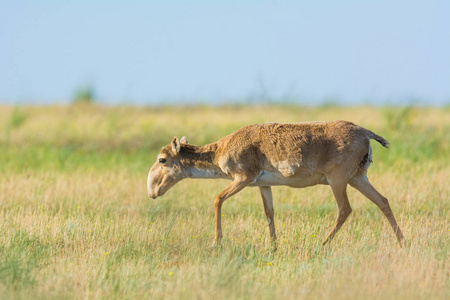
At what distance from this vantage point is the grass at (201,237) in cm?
721

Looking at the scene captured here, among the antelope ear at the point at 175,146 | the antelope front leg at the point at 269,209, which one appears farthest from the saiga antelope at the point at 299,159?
the antelope ear at the point at 175,146

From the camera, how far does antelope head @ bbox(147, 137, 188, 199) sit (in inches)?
399

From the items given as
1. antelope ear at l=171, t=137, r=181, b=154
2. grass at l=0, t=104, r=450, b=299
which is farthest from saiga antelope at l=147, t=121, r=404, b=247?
grass at l=0, t=104, r=450, b=299

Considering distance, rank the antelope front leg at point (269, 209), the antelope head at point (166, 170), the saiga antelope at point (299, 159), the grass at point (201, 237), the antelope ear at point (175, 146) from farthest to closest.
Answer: the antelope head at point (166, 170) < the antelope ear at point (175, 146) < the antelope front leg at point (269, 209) < the saiga antelope at point (299, 159) < the grass at point (201, 237)

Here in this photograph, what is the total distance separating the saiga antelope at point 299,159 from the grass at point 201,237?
0.61 metres

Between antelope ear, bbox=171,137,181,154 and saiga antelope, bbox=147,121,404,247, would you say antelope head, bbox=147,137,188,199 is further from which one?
saiga antelope, bbox=147,121,404,247

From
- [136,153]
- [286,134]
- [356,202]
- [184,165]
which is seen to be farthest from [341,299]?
[136,153]

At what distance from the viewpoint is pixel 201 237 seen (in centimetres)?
964

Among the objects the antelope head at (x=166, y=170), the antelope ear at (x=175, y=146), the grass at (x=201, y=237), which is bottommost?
the grass at (x=201, y=237)

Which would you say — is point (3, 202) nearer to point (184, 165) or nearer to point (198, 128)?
point (184, 165)

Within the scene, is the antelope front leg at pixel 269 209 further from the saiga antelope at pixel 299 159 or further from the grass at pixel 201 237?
the grass at pixel 201 237

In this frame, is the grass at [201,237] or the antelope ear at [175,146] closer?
the grass at [201,237]

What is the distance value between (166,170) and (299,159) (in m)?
2.12

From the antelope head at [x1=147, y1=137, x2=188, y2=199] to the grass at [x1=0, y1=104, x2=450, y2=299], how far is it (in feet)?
1.87
